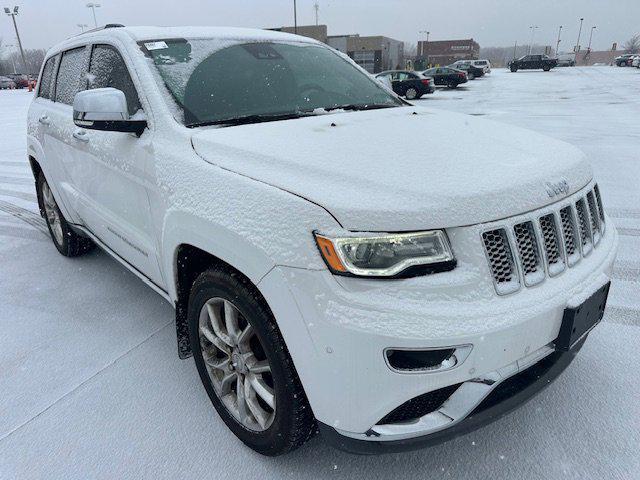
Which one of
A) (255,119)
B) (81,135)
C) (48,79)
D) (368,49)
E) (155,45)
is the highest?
(368,49)

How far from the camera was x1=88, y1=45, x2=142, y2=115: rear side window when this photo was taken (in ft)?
7.95

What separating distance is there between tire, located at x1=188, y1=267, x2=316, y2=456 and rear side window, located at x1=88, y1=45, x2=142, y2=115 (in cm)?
108

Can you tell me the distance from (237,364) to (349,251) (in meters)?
0.82

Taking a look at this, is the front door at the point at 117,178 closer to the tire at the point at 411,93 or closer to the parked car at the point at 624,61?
the tire at the point at 411,93

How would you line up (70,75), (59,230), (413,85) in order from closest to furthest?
1. (70,75)
2. (59,230)
3. (413,85)

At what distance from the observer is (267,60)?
2.80 m

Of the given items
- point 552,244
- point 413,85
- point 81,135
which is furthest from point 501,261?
point 413,85

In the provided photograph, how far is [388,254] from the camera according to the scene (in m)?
1.49

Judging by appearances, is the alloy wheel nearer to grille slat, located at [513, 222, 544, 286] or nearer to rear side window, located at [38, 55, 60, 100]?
grille slat, located at [513, 222, 544, 286]

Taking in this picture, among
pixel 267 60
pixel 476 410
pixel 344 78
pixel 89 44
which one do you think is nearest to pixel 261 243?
pixel 476 410

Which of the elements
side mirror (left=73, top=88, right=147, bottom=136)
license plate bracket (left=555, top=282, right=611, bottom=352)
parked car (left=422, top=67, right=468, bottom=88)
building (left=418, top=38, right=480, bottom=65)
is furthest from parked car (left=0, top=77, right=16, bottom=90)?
building (left=418, top=38, right=480, bottom=65)

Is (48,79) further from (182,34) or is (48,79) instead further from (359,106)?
(359,106)

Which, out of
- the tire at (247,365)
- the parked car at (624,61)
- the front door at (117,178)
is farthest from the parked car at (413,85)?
the parked car at (624,61)

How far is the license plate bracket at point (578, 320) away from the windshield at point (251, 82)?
1.56 m
